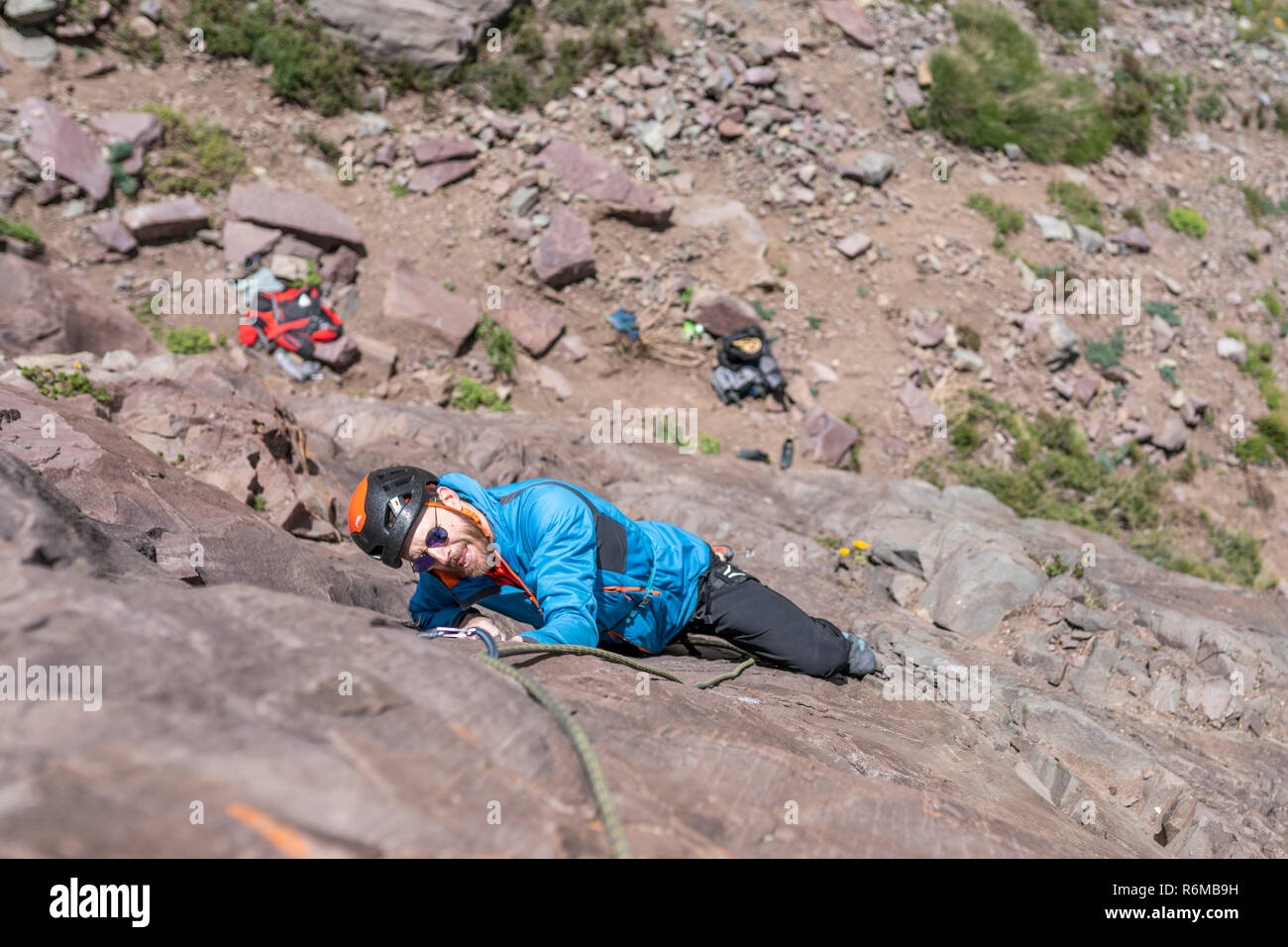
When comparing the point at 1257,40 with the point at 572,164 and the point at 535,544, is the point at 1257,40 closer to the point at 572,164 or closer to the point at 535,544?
the point at 572,164

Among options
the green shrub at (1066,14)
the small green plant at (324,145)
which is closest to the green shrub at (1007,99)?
the green shrub at (1066,14)

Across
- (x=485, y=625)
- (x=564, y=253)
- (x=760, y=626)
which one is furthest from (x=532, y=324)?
(x=485, y=625)

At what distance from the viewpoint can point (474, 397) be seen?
32.8 feet

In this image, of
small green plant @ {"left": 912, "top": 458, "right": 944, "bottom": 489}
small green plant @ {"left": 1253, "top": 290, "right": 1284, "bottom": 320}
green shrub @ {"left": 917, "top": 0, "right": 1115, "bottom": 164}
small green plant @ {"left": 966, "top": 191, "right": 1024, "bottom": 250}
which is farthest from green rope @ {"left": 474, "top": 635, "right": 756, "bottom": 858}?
small green plant @ {"left": 1253, "top": 290, "right": 1284, "bottom": 320}

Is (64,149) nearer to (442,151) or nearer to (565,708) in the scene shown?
(442,151)

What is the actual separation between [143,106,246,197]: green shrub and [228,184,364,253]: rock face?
34 centimetres

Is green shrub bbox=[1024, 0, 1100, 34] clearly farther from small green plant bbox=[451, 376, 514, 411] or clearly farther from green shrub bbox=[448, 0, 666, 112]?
small green plant bbox=[451, 376, 514, 411]

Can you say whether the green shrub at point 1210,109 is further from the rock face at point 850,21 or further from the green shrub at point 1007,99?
the rock face at point 850,21

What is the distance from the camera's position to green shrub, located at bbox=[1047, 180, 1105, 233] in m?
13.4

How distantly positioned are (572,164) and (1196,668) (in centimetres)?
1093

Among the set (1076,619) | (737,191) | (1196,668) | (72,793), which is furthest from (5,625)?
(737,191)

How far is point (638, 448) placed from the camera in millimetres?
8625
